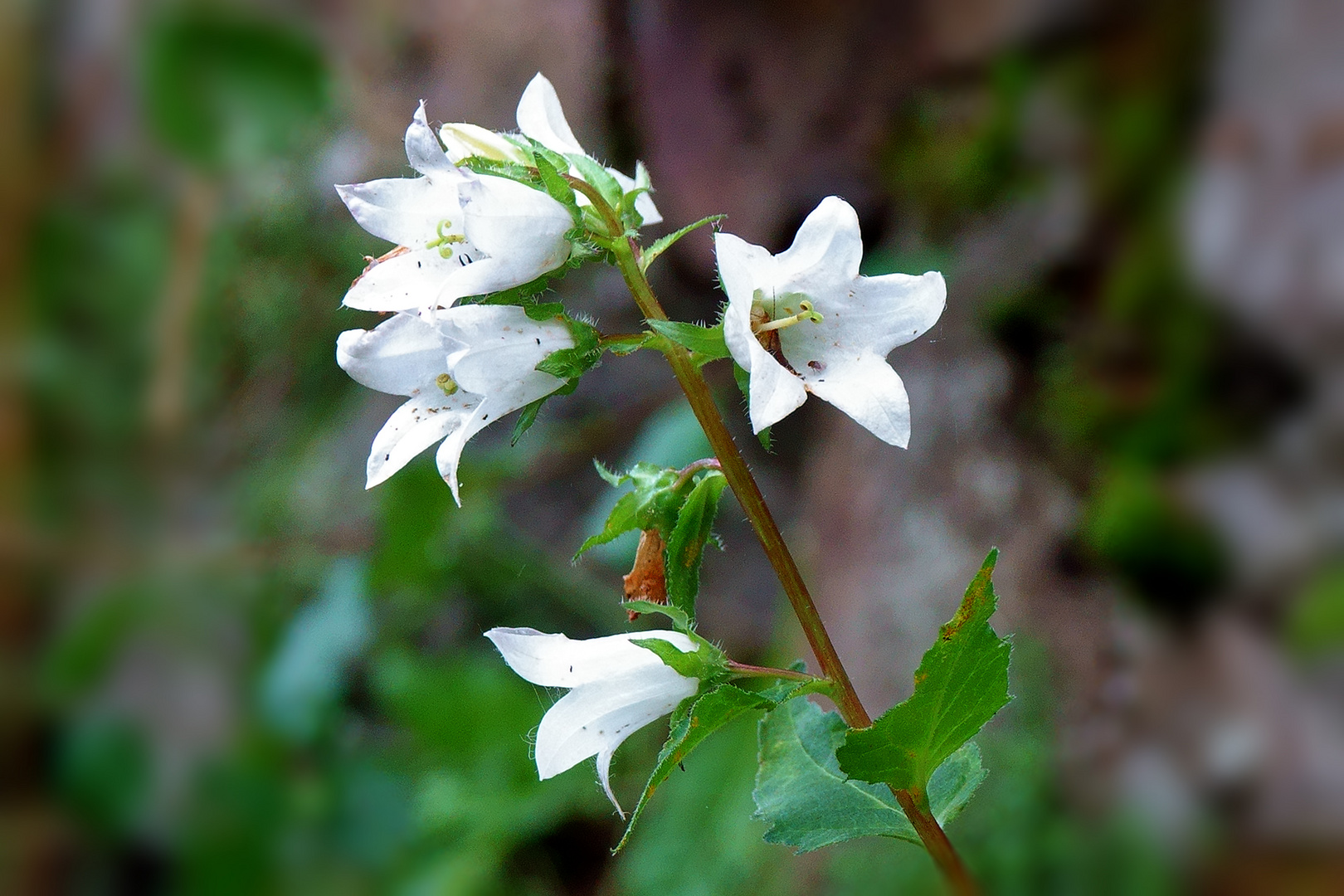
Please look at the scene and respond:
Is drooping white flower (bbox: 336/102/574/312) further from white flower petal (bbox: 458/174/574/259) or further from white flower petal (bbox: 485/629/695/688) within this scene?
white flower petal (bbox: 485/629/695/688)

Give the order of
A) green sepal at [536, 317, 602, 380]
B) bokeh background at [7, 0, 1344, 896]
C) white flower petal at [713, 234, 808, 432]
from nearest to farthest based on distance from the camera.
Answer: white flower petal at [713, 234, 808, 432] < green sepal at [536, 317, 602, 380] < bokeh background at [7, 0, 1344, 896]

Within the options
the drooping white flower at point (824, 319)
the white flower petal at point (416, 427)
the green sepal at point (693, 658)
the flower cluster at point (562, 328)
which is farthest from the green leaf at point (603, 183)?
the green sepal at point (693, 658)

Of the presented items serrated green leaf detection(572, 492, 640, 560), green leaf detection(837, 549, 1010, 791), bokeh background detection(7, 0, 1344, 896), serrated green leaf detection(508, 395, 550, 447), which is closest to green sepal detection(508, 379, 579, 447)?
serrated green leaf detection(508, 395, 550, 447)

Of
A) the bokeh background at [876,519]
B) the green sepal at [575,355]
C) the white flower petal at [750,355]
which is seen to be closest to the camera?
the white flower petal at [750,355]

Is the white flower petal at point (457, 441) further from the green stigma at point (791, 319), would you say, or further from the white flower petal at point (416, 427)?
the green stigma at point (791, 319)

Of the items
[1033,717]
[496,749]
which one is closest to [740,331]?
[1033,717]
